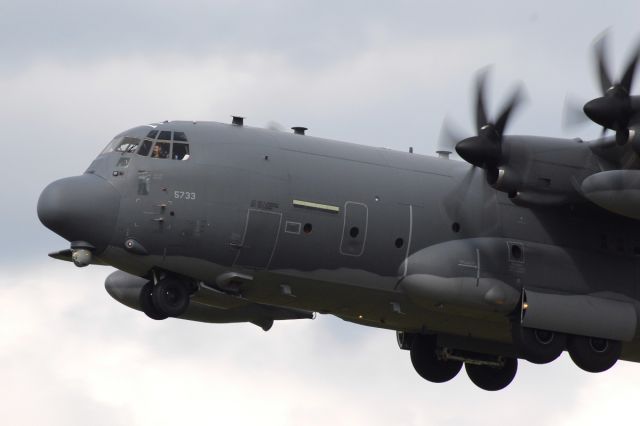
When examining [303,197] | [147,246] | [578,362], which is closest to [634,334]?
[578,362]

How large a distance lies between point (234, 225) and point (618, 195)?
6795 millimetres

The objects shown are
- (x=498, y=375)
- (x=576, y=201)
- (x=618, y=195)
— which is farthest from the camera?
(x=498, y=375)

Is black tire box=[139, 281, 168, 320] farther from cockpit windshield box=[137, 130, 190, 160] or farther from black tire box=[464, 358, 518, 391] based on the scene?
black tire box=[464, 358, 518, 391]

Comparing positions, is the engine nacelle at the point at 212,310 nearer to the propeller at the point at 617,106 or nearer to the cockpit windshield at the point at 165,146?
the cockpit windshield at the point at 165,146

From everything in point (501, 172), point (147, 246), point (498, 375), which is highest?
point (501, 172)

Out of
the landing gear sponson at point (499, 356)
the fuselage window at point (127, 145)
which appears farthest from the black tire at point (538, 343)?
the fuselage window at point (127, 145)

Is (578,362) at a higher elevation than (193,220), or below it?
below

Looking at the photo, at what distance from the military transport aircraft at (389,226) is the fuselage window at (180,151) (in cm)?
2

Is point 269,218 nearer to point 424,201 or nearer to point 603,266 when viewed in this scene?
point 424,201

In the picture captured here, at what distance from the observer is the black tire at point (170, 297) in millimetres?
30922

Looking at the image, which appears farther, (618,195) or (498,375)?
(498,375)

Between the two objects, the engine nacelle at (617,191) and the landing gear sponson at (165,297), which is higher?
the engine nacelle at (617,191)

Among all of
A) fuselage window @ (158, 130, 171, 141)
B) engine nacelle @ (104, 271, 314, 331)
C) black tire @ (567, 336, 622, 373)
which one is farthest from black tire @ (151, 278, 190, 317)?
black tire @ (567, 336, 622, 373)

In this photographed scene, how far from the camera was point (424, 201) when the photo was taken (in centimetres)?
3238
